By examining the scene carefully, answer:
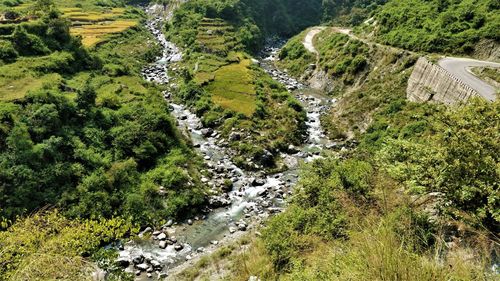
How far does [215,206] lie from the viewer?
3303 cm

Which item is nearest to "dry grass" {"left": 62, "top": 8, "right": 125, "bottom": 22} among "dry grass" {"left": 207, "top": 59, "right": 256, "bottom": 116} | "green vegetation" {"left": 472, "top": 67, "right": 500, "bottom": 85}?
"dry grass" {"left": 207, "top": 59, "right": 256, "bottom": 116}

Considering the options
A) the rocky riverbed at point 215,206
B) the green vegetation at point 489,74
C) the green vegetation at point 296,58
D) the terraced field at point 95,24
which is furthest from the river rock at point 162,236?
the green vegetation at point 296,58

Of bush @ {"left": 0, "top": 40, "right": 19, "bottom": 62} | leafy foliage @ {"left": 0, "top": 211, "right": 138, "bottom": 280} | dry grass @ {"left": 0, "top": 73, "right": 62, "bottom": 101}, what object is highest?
leafy foliage @ {"left": 0, "top": 211, "right": 138, "bottom": 280}

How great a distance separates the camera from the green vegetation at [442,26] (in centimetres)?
4894

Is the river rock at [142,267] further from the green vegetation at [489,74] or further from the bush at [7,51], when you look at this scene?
the green vegetation at [489,74]

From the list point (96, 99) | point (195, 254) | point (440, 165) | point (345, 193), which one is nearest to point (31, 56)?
point (96, 99)

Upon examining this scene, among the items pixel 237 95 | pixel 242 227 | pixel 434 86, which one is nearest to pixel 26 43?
pixel 237 95

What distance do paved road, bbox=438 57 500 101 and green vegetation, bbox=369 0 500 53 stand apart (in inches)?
183

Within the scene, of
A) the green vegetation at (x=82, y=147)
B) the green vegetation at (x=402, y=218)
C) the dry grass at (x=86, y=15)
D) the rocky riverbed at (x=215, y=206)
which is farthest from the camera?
the dry grass at (x=86, y=15)

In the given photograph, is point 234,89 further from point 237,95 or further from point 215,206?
point 215,206

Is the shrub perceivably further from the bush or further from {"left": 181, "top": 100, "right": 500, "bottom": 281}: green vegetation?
{"left": 181, "top": 100, "right": 500, "bottom": 281}: green vegetation

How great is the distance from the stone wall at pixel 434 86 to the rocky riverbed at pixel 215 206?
1266 centimetres

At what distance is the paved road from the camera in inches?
1399

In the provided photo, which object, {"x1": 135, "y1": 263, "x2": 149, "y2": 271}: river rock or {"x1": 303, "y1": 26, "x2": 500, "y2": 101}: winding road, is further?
{"x1": 303, "y1": 26, "x2": 500, "y2": 101}: winding road
